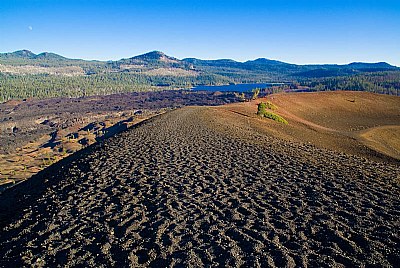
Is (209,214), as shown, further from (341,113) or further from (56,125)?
(56,125)

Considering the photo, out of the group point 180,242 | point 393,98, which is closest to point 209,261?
point 180,242

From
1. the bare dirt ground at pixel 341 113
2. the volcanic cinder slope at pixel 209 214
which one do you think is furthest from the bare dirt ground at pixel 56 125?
the bare dirt ground at pixel 341 113

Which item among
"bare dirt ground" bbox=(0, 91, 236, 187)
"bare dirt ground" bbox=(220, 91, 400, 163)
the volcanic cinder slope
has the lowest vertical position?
"bare dirt ground" bbox=(0, 91, 236, 187)

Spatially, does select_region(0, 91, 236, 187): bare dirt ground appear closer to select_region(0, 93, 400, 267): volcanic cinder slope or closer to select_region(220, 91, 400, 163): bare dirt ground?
select_region(0, 93, 400, 267): volcanic cinder slope

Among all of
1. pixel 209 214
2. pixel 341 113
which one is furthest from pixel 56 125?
pixel 209 214

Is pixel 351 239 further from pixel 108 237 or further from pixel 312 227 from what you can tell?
pixel 108 237

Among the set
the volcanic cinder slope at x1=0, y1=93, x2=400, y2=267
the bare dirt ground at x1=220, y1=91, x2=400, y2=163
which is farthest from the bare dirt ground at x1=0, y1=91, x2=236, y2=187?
the bare dirt ground at x1=220, y1=91, x2=400, y2=163

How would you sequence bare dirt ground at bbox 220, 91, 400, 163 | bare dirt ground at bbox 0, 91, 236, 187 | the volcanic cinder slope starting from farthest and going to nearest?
bare dirt ground at bbox 0, 91, 236, 187
bare dirt ground at bbox 220, 91, 400, 163
the volcanic cinder slope

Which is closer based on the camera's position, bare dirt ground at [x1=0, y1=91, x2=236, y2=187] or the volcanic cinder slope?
the volcanic cinder slope
